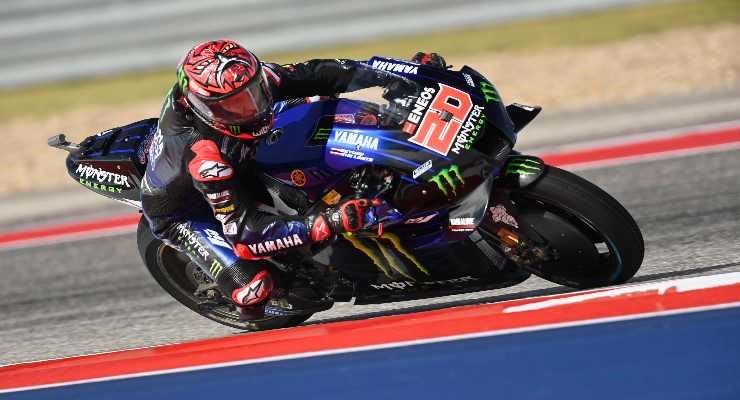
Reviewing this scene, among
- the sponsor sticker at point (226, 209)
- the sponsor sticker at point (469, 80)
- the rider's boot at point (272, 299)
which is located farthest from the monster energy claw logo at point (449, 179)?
the rider's boot at point (272, 299)

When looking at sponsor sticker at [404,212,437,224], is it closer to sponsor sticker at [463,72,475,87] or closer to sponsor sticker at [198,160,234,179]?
sponsor sticker at [463,72,475,87]

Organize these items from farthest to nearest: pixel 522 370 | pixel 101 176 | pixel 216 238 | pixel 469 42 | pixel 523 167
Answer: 1. pixel 469 42
2. pixel 101 176
3. pixel 216 238
4. pixel 523 167
5. pixel 522 370

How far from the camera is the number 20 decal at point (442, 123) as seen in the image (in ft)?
Answer: 13.3

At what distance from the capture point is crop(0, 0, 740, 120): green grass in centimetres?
1130

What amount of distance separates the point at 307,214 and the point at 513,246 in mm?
904

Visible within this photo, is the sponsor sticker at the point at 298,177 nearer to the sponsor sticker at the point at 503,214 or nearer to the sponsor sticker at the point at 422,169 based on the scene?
the sponsor sticker at the point at 422,169

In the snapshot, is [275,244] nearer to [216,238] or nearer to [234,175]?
[234,175]

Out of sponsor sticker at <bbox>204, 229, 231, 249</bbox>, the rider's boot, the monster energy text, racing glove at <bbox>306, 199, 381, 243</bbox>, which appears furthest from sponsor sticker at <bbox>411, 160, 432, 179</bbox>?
sponsor sticker at <bbox>204, 229, 231, 249</bbox>

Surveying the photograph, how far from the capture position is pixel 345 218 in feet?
13.7

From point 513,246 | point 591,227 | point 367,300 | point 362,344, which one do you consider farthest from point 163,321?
point 591,227

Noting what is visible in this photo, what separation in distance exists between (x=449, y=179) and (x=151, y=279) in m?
2.90

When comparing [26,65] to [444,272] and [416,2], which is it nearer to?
[416,2]

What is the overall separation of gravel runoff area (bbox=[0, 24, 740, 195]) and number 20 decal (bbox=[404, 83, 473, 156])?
5.48 m

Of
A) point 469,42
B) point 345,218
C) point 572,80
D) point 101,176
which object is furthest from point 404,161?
point 469,42
